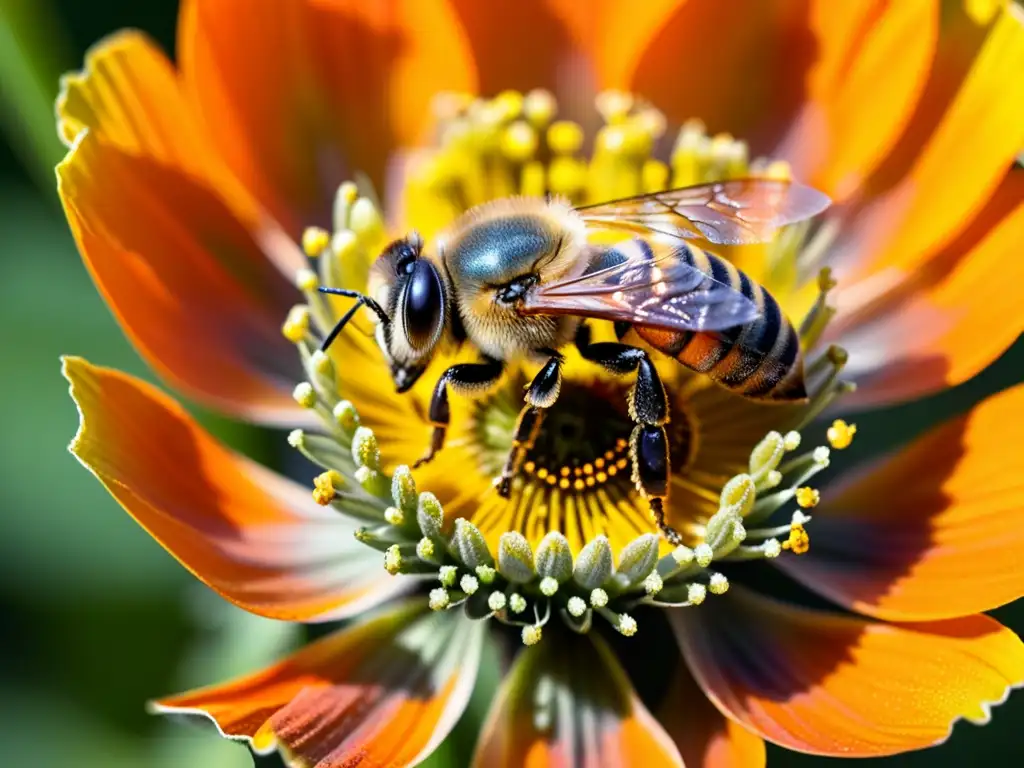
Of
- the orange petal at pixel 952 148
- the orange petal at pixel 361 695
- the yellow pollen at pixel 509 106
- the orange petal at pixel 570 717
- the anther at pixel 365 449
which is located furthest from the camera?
the yellow pollen at pixel 509 106

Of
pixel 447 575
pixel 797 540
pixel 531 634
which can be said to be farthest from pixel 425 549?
pixel 797 540

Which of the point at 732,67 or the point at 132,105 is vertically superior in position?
the point at 732,67

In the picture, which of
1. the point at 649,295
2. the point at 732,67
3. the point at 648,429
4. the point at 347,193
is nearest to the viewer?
the point at 649,295

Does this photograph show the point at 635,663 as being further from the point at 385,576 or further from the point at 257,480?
the point at 257,480

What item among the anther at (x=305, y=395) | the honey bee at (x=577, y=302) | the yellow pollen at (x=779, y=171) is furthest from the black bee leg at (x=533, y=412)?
the yellow pollen at (x=779, y=171)

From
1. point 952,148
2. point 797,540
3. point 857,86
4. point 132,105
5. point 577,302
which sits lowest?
point 797,540

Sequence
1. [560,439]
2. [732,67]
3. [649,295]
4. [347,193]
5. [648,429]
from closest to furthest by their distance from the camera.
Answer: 1. [649,295]
2. [648,429]
3. [560,439]
4. [347,193]
5. [732,67]

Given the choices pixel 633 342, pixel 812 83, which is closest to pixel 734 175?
pixel 812 83

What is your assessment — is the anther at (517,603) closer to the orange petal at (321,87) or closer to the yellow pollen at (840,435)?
the yellow pollen at (840,435)

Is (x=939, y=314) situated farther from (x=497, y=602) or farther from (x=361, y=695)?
(x=361, y=695)
